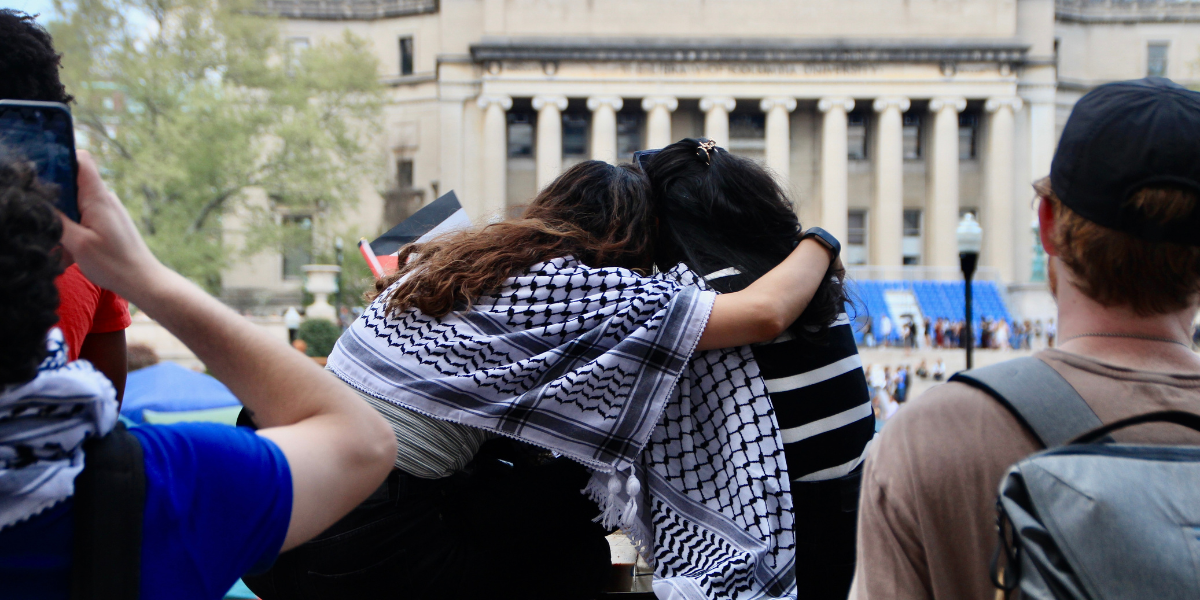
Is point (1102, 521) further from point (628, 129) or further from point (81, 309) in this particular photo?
point (628, 129)

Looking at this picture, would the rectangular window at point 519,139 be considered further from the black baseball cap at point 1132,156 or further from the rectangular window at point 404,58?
the black baseball cap at point 1132,156

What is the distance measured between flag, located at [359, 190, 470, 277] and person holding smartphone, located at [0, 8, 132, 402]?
0.84 metres

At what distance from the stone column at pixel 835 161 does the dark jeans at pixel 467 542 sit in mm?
45273

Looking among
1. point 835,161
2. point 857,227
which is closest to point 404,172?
point 835,161

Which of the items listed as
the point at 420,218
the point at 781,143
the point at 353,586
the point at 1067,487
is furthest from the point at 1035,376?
the point at 781,143

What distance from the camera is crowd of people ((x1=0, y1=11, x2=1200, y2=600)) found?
1309mm

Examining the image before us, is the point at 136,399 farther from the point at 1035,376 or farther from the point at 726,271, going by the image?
the point at 1035,376

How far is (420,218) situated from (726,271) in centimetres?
128

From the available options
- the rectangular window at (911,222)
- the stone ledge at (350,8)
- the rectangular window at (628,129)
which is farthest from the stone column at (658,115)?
the stone ledge at (350,8)

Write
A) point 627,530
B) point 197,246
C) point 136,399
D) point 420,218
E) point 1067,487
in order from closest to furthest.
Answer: point 1067,487
point 627,530
point 420,218
point 136,399
point 197,246

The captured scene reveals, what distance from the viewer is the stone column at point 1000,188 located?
45.3 metres

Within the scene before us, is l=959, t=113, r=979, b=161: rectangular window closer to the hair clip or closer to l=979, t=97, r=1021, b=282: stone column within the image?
l=979, t=97, r=1021, b=282: stone column

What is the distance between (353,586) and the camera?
2.27 m

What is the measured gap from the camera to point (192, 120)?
A: 90.5 ft
